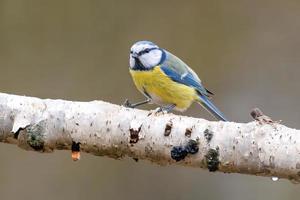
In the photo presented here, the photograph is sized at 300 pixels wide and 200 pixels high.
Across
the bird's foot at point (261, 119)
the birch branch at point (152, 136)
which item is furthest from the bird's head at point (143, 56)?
the bird's foot at point (261, 119)

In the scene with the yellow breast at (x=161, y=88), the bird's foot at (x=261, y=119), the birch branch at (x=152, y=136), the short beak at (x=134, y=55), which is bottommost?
the birch branch at (x=152, y=136)

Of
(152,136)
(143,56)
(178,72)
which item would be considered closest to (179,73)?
(178,72)

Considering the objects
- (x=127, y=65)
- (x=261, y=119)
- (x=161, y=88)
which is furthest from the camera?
(x=127, y=65)

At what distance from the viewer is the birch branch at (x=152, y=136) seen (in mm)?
1171

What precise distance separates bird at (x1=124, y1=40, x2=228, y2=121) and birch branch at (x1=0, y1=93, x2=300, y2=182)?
366 mm

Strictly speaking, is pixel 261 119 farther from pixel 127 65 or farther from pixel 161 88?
pixel 127 65

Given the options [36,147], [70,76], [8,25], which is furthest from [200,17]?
[36,147]

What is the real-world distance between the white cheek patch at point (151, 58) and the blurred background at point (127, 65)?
1.00 m

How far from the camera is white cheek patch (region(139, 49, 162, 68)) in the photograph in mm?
1703

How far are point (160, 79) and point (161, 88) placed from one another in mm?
25

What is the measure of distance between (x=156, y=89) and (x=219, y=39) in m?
1.20

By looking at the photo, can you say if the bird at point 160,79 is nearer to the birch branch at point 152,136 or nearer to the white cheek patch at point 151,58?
the white cheek patch at point 151,58

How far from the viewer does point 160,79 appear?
169 centimetres

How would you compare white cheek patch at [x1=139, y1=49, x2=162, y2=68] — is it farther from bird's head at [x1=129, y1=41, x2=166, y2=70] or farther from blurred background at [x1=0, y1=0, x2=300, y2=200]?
blurred background at [x1=0, y1=0, x2=300, y2=200]
